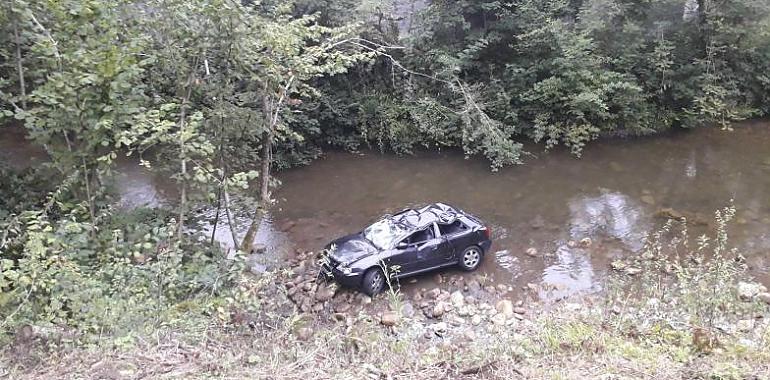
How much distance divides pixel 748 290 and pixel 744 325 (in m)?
3.35

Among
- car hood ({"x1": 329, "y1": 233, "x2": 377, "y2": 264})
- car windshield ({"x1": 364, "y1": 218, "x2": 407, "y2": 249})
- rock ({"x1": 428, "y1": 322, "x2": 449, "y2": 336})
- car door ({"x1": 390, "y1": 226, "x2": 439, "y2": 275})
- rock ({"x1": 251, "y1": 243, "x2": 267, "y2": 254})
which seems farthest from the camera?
rock ({"x1": 251, "y1": 243, "x2": 267, "y2": 254})

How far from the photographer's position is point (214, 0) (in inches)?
320

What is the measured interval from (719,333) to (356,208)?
9.54 meters

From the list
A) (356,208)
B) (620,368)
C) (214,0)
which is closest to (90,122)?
(214,0)

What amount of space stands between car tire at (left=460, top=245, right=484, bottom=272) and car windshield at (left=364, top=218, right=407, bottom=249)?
1335 mm

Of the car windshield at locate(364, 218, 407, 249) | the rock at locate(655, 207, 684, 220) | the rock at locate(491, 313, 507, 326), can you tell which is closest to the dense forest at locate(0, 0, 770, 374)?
the car windshield at locate(364, 218, 407, 249)

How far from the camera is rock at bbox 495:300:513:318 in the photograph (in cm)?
982

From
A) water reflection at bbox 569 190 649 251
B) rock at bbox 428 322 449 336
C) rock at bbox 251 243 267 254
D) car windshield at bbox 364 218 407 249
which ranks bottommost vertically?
rock at bbox 428 322 449 336

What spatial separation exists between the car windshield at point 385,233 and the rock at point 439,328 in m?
1.72

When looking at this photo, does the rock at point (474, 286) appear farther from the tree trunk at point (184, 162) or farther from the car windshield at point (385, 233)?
the tree trunk at point (184, 162)

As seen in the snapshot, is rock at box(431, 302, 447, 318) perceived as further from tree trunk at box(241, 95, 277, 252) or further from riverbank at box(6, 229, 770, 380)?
tree trunk at box(241, 95, 277, 252)

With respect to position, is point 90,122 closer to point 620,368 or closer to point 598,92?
point 620,368

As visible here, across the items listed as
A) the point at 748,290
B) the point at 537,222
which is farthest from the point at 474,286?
the point at 748,290

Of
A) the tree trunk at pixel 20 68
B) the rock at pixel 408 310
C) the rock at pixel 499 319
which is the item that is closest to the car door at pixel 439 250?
the rock at pixel 408 310
